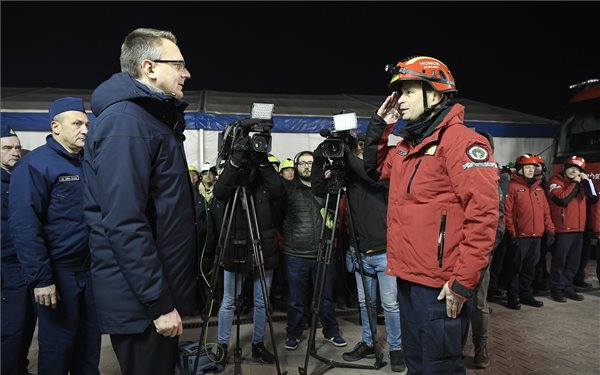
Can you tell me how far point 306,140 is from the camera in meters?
8.47

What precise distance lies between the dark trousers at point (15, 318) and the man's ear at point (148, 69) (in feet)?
6.69

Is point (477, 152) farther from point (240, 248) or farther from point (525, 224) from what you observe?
point (525, 224)

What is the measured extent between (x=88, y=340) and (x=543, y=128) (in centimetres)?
1056

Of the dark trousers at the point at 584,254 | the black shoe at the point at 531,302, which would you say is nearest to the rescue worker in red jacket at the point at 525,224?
the black shoe at the point at 531,302

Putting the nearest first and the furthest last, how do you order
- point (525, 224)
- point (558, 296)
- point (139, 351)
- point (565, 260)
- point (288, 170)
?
point (139, 351) → point (288, 170) → point (525, 224) → point (558, 296) → point (565, 260)

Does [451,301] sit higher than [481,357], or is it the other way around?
[451,301]

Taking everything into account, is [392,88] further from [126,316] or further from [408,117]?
[126,316]

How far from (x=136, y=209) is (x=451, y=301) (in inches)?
59.7

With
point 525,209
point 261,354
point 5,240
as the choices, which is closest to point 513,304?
point 525,209

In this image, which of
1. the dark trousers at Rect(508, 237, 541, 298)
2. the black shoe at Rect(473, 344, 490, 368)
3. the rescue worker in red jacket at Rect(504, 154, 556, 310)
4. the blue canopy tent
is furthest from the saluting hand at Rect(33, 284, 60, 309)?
the blue canopy tent

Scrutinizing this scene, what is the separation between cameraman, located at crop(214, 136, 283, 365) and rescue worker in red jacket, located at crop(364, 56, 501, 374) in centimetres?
142

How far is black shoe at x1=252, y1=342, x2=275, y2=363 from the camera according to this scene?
364cm

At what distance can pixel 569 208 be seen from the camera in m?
5.96

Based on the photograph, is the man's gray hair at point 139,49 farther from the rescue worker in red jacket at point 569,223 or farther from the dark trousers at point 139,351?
the rescue worker in red jacket at point 569,223
